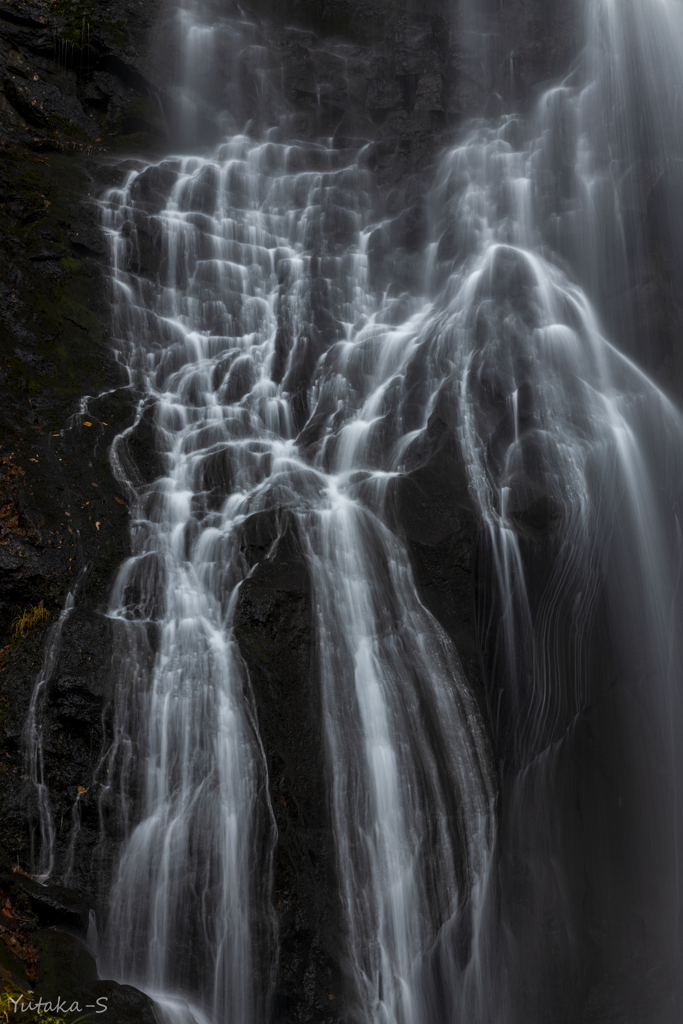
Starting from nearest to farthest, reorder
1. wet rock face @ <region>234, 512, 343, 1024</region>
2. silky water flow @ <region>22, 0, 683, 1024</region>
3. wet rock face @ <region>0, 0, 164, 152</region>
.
→ 1. wet rock face @ <region>234, 512, 343, 1024</region>
2. silky water flow @ <region>22, 0, 683, 1024</region>
3. wet rock face @ <region>0, 0, 164, 152</region>

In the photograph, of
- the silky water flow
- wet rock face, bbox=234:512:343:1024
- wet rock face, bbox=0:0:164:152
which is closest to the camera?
wet rock face, bbox=234:512:343:1024

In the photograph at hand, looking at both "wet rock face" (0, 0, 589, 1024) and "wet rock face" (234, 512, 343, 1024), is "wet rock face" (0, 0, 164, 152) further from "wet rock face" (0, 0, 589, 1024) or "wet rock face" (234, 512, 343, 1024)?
"wet rock face" (234, 512, 343, 1024)

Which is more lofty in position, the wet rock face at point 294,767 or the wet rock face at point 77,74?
the wet rock face at point 77,74

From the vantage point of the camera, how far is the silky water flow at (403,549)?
19.1 feet

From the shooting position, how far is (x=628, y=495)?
8.78m

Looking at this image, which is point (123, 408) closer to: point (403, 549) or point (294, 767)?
point (403, 549)

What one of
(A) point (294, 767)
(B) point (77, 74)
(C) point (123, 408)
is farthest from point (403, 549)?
(B) point (77, 74)

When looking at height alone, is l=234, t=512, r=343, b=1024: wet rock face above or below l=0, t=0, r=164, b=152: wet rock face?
below

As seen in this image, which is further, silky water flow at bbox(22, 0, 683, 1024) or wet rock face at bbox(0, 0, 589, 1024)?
silky water flow at bbox(22, 0, 683, 1024)

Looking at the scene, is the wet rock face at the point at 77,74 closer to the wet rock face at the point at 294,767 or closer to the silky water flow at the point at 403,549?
the silky water flow at the point at 403,549

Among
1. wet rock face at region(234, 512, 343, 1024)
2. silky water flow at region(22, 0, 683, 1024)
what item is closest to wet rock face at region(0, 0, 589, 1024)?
wet rock face at region(234, 512, 343, 1024)

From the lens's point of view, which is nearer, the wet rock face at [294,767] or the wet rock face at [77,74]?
the wet rock face at [294,767]

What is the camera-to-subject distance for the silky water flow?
582cm

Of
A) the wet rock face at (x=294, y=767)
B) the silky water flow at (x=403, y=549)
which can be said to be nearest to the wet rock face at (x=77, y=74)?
the silky water flow at (x=403, y=549)
